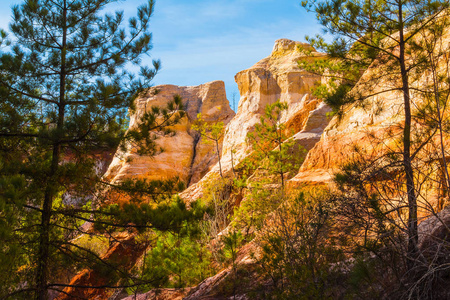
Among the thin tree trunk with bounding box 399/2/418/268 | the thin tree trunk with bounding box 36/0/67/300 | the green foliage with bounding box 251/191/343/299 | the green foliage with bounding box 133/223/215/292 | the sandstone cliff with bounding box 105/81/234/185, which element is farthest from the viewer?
the sandstone cliff with bounding box 105/81/234/185

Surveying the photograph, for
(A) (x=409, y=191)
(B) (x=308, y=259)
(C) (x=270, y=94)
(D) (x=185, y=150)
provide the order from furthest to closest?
1. (D) (x=185, y=150)
2. (C) (x=270, y=94)
3. (B) (x=308, y=259)
4. (A) (x=409, y=191)

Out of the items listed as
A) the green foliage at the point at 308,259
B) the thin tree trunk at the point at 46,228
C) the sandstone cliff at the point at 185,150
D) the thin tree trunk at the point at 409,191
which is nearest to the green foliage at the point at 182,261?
the thin tree trunk at the point at 46,228

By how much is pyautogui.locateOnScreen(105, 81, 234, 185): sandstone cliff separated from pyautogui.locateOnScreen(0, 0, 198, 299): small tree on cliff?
1611 cm

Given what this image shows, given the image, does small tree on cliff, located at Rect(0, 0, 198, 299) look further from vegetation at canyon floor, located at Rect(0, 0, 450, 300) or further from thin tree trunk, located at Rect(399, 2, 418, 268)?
thin tree trunk, located at Rect(399, 2, 418, 268)

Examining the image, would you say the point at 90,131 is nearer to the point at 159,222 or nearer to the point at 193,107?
the point at 159,222

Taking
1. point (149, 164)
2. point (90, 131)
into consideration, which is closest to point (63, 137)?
point (90, 131)

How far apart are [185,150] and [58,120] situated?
2385 cm

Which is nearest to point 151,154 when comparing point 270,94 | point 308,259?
point 308,259

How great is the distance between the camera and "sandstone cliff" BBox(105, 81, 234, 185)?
28.9 m

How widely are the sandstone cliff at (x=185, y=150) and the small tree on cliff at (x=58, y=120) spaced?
16.1m

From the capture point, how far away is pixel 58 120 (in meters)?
7.93

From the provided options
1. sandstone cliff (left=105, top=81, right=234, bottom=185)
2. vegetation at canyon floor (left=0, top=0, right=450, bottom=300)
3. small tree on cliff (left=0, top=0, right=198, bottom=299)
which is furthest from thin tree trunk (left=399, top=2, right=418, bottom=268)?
sandstone cliff (left=105, top=81, right=234, bottom=185)

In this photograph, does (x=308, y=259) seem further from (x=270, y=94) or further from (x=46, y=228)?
(x=270, y=94)

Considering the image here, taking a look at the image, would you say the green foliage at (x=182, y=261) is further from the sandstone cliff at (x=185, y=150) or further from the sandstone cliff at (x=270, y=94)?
the sandstone cliff at (x=185, y=150)
